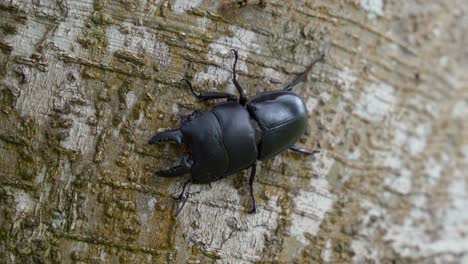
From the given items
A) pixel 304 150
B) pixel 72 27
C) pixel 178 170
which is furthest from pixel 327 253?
pixel 72 27

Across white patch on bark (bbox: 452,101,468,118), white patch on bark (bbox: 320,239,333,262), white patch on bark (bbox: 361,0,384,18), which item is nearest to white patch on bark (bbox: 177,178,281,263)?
white patch on bark (bbox: 320,239,333,262)

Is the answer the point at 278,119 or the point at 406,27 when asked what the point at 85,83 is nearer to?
the point at 278,119

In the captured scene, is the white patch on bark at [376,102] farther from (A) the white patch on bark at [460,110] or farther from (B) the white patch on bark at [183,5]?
(B) the white patch on bark at [183,5]

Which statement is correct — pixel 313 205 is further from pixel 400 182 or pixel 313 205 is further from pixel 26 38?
pixel 26 38

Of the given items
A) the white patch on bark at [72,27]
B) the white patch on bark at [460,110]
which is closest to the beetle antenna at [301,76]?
the white patch on bark at [72,27]

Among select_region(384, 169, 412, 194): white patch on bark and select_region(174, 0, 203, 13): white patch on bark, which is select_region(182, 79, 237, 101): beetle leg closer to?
select_region(174, 0, 203, 13): white patch on bark

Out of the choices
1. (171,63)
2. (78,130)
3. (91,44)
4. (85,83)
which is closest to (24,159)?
(78,130)

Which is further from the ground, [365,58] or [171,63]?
[365,58]
